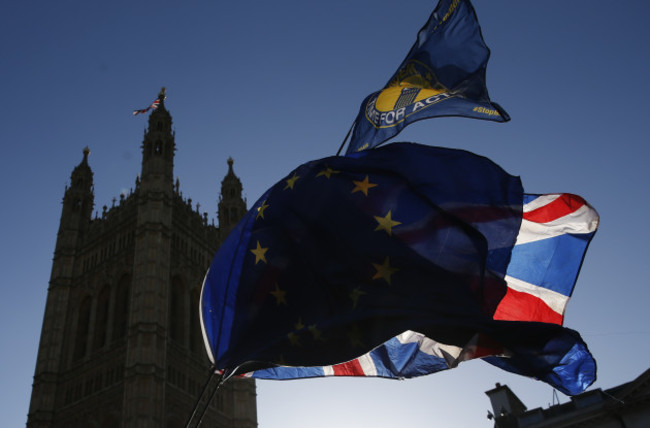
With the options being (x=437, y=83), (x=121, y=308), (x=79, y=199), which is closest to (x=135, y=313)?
(x=121, y=308)

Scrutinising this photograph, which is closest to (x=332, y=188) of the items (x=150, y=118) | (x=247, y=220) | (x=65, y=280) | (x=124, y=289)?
(x=247, y=220)

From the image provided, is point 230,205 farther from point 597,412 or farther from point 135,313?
point 597,412

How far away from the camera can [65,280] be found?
5062 centimetres

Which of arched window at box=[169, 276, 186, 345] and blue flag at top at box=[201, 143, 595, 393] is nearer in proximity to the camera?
blue flag at top at box=[201, 143, 595, 393]

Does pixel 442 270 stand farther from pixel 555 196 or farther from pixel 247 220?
pixel 247 220

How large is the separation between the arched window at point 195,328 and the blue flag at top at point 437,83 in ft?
122

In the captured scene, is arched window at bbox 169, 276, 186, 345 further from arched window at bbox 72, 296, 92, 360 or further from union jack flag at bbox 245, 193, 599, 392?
union jack flag at bbox 245, 193, 599, 392

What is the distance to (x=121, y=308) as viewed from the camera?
46.2m

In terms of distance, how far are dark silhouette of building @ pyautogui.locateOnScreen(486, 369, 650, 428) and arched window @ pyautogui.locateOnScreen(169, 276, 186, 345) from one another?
1014 inches

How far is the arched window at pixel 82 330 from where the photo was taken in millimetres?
46094

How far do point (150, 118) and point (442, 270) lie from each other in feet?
167

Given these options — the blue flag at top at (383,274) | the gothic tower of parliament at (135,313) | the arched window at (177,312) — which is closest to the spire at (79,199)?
the gothic tower of parliament at (135,313)

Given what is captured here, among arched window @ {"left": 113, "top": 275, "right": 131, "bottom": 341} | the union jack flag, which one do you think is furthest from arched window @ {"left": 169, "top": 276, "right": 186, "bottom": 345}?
the union jack flag

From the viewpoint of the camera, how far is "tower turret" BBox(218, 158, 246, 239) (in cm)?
5669
